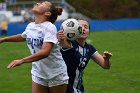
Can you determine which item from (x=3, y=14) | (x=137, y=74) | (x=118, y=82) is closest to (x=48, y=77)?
(x=118, y=82)

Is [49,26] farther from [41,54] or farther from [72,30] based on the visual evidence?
[41,54]

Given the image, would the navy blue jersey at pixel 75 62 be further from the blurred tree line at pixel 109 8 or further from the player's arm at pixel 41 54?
the blurred tree line at pixel 109 8

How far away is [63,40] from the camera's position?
5.46m

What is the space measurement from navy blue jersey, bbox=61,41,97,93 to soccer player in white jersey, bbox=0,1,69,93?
0.32 ft

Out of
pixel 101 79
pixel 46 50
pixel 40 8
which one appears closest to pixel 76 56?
pixel 46 50

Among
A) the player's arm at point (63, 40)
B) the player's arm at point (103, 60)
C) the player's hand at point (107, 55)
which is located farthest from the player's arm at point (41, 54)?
the player's arm at point (103, 60)

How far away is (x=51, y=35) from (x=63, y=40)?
0.19 m

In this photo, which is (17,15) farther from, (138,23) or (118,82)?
(118,82)


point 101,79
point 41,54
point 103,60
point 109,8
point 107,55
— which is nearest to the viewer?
point 41,54

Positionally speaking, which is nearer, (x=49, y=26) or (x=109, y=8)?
(x=49, y=26)

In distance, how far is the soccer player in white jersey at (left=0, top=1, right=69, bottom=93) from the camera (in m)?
5.39

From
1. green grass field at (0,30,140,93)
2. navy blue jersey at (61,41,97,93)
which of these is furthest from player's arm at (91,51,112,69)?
green grass field at (0,30,140,93)

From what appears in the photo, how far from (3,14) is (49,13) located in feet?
134

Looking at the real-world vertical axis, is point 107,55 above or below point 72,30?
below
